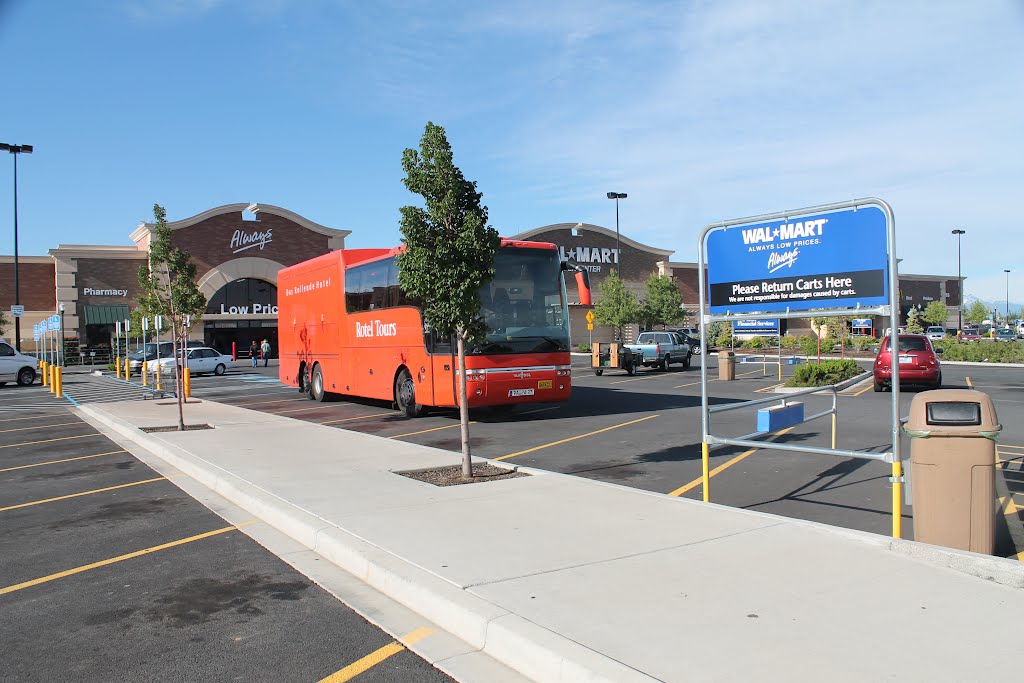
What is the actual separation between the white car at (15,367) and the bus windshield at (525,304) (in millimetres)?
26319

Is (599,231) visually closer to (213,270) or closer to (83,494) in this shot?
(213,270)

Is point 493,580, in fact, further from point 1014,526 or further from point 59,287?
point 59,287

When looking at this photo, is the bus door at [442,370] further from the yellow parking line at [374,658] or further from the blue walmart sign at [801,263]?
the yellow parking line at [374,658]

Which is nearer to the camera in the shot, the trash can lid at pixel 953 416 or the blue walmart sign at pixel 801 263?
the trash can lid at pixel 953 416

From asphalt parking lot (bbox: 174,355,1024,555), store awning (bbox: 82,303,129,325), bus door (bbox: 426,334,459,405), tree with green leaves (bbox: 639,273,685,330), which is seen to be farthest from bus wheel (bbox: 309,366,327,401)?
tree with green leaves (bbox: 639,273,685,330)

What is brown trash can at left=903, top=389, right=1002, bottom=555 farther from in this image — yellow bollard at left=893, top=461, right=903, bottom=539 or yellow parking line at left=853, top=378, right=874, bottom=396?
yellow parking line at left=853, top=378, right=874, bottom=396

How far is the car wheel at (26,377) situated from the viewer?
32906 millimetres

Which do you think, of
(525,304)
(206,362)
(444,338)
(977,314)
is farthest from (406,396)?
(977,314)

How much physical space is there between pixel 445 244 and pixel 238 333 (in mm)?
49871

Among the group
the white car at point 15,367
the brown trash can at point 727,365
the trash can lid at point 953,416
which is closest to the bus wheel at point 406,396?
the trash can lid at point 953,416

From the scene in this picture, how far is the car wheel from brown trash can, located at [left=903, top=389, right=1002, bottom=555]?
35.8 m

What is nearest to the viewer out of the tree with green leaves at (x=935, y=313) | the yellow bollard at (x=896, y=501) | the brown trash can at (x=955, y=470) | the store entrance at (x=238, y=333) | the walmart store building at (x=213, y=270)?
the brown trash can at (x=955, y=470)

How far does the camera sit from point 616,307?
174 ft

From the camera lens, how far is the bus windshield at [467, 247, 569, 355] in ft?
50.4
